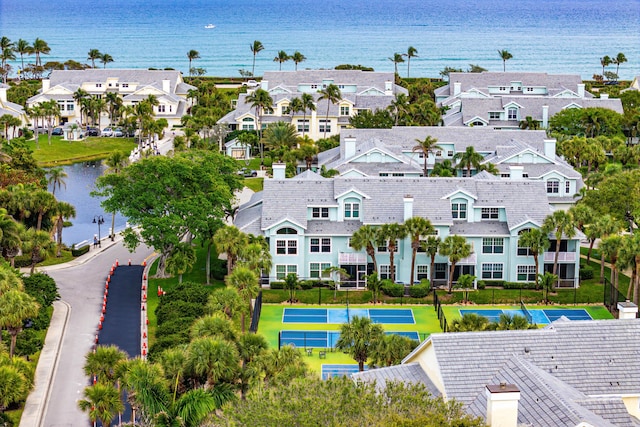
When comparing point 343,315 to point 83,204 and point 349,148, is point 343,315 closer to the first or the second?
point 349,148

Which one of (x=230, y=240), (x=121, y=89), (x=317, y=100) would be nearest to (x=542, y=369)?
(x=230, y=240)

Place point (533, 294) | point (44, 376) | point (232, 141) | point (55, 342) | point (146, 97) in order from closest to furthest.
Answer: point (44, 376) → point (55, 342) → point (533, 294) → point (232, 141) → point (146, 97)

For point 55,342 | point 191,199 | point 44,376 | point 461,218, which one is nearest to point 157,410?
point 44,376

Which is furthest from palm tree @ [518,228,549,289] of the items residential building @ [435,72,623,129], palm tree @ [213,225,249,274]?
residential building @ [435,72,623,129]

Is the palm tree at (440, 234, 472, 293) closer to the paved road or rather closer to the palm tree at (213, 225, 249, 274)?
the palm tree at (213, 225, 249, 274)

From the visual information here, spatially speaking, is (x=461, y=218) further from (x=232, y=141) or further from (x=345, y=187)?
(x=232, y=141)

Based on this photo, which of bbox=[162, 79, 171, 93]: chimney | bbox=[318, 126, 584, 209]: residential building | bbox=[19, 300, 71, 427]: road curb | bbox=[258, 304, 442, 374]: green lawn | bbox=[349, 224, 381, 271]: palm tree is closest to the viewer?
bbox=[19, 300, 71, 427]: road curb

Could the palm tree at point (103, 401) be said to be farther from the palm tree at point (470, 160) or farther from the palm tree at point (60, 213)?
the palm tree at point (470, 160)
